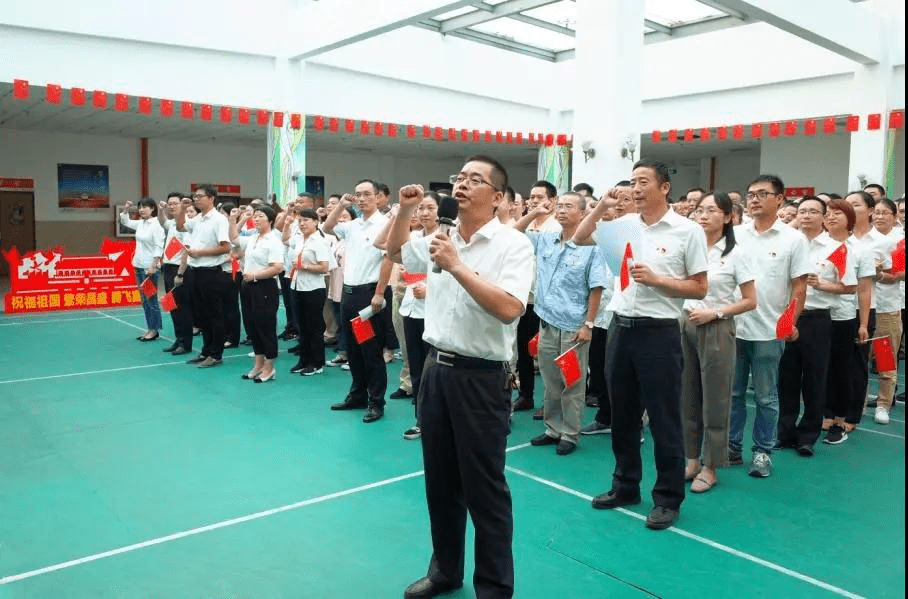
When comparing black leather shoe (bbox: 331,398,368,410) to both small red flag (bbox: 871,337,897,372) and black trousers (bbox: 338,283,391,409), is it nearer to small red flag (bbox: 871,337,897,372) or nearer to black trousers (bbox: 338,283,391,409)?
black trousers (bbox: 338,283,391,409)

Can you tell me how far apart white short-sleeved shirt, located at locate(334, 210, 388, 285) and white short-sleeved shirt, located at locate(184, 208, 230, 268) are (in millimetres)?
1743

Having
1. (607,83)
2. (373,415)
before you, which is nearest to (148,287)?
(373,415)

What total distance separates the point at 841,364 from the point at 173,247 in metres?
5.70

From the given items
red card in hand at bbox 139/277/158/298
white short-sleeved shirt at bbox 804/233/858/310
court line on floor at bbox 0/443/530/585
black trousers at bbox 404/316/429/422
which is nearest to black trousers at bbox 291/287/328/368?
black trousers at bbox 404/316/429/422

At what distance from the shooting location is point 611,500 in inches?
131

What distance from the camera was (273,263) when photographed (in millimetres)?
5719

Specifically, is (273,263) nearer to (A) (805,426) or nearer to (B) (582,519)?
(B) (582,519)

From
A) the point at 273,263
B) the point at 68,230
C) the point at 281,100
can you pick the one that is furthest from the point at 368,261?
the point at 68,230

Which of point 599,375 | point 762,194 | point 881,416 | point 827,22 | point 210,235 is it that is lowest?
point 881,416

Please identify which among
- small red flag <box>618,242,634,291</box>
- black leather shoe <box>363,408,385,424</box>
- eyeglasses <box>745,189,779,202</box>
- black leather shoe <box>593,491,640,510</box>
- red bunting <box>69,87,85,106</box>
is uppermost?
red bunting <box>69,87,85,106</box>

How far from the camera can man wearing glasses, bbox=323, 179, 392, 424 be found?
489 cm

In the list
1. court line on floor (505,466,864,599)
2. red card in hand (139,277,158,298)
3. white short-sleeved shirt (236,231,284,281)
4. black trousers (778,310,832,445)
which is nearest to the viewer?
court line on floor (505,466,864,599)

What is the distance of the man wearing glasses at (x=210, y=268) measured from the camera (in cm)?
627

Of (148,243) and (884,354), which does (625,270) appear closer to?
(884,354)
